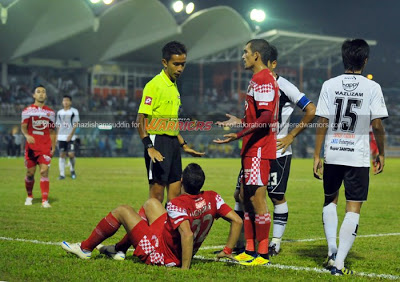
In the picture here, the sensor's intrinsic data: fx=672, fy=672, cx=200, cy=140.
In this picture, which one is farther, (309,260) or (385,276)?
(309,260)

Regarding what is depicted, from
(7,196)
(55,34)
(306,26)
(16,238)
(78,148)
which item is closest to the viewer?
(16,238)

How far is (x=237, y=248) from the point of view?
8.09 m

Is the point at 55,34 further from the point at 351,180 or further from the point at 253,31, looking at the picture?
the point at 351,180

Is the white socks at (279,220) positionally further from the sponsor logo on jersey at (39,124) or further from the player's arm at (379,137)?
the sponsor logo on jersey at (39,124)

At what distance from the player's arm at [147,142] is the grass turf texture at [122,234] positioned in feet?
3.79

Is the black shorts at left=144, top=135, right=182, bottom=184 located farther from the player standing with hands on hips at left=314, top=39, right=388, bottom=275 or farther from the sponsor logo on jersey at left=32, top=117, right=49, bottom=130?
the sponsor logo on jersey at left=32, top=117, right=49, bottom=130

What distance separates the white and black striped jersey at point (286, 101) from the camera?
24.5 feet

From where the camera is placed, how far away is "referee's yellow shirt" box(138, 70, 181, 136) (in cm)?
776

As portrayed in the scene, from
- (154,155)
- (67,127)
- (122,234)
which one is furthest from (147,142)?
(67,127)

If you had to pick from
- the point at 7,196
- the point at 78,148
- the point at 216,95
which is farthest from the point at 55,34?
the point at 7,196

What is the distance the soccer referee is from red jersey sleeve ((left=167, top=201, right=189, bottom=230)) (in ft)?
4.75

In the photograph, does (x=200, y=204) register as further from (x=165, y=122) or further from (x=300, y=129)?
(x=165, y=122)

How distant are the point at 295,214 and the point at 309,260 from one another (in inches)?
204

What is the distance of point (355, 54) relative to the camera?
6.70 m
